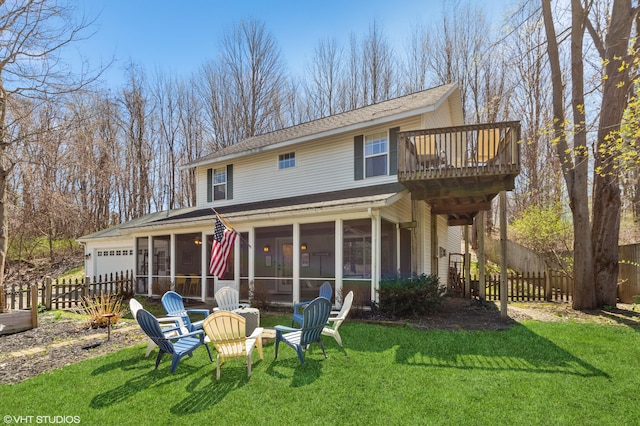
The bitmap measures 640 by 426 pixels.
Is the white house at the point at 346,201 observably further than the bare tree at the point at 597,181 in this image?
No

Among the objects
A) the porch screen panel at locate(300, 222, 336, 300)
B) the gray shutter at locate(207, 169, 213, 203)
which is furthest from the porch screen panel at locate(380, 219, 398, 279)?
the gray shutter at locate(207, 169, 213, 203)

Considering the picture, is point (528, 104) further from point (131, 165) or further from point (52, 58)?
point (131, 165)

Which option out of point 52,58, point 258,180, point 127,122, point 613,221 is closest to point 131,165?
point 127,122

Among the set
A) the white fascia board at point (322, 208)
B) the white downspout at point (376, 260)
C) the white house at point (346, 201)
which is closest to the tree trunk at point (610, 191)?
the white house at point (346, 201)

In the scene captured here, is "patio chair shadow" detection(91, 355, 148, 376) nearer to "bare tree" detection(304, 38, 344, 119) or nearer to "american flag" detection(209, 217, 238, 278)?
"american flag" detection(209, 217, 238, 278)

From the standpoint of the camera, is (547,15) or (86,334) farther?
(547,15)

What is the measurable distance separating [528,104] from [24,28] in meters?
23.4

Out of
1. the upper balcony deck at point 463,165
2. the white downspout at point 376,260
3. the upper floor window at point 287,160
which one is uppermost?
the upper floor window at point 287,160

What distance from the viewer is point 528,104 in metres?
21.0

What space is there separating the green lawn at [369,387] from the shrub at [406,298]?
1907 millimetres

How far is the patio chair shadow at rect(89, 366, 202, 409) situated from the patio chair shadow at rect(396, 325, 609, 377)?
10.4 ft

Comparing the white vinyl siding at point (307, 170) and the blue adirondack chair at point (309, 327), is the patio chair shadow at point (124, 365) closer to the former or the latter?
the blue adirondack chair at point (309, 327)

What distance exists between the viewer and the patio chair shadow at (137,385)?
4062mm

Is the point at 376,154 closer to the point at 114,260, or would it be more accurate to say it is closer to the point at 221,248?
the point at 221,248
